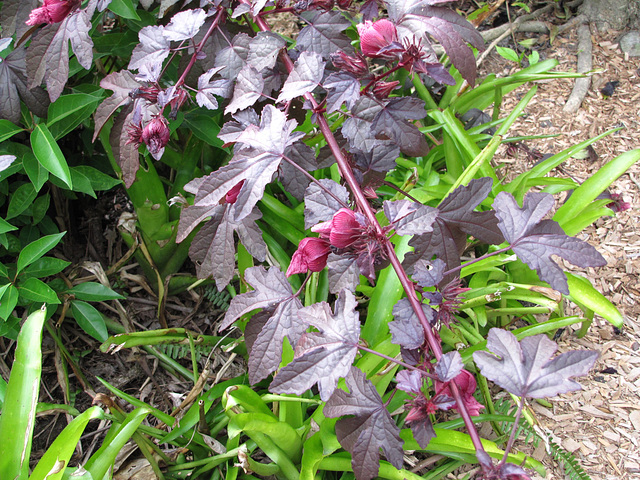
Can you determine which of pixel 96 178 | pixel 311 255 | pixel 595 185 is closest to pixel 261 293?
pixel 311 255

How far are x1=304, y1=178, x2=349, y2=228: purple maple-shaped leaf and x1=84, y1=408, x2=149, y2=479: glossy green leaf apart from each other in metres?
0.60

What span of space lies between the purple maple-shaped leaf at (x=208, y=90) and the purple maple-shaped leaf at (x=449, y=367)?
0.62 metres

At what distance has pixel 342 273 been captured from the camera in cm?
78

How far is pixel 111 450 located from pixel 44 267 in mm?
552

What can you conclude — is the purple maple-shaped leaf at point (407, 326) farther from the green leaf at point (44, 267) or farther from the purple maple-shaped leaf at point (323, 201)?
the green leaf at point (44, 267)

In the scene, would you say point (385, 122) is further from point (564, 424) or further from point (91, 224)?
point (91, 224)

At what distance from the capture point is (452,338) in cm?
132

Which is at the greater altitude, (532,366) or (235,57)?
(235,57)

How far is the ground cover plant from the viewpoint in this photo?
2.34 feet

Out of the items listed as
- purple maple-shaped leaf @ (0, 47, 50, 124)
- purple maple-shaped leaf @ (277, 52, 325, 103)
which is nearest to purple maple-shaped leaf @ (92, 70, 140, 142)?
purple maple-shaped leaf @ (0, 47, 50, 124)

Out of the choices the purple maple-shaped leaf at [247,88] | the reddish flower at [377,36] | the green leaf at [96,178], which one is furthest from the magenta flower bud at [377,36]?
the green leaf at [96,178]

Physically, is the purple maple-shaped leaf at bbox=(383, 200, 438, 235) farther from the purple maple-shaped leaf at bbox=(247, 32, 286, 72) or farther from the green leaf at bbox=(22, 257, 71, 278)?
the green leaf at bbox=(22, 257, 71, 278)

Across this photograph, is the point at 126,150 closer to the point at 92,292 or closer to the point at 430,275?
the point at 92,292

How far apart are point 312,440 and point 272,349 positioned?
1.22 ft
